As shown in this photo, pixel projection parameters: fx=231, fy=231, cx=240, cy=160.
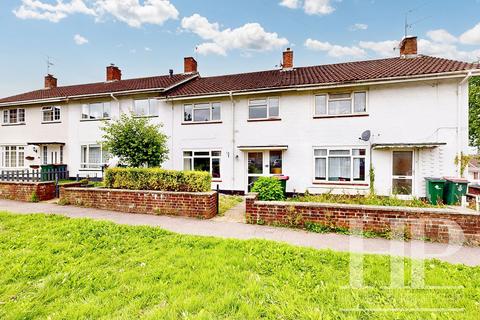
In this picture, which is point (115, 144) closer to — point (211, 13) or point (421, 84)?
point (211, 13)

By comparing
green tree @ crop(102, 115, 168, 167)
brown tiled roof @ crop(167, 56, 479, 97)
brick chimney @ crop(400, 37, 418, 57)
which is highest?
brick chimney @ crop(400, 37, 418, 57)

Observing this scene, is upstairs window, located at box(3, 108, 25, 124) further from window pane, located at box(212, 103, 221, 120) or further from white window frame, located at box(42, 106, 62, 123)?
window pane, located at box(212, 103, 221, 120)

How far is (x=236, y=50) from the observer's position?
21.2m

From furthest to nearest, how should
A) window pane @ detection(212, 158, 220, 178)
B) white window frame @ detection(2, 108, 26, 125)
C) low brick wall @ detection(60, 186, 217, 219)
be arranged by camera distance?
white window frame @ detection(2, 108, 26, 125) < window pane @ detection(212, 158, 220, 178) < low brick wall @ detection(60, 186, 217, 219)

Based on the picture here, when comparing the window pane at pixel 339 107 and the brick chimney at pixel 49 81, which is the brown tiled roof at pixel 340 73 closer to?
the window pane at pixel 339 107

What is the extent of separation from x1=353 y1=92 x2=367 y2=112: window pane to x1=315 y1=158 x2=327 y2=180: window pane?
9.71 ft

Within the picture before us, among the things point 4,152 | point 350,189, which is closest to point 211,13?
point 350,189

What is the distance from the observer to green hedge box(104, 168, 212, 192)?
25.1ft

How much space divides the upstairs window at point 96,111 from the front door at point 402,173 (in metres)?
17.2

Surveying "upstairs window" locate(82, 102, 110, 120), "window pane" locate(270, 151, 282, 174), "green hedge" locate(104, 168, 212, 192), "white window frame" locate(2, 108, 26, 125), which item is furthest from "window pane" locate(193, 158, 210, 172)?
"white window frame" locate(2, 108, 26, 125)

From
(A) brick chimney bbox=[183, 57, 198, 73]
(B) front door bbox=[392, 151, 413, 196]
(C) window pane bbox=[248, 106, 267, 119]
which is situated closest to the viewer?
(B) front door bbox=[392, 151, 413, 196]

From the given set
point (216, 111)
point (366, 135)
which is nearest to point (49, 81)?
point (216, 111)

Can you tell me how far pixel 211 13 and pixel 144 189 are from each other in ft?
40.9

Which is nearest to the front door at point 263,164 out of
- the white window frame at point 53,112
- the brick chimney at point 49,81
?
the white window frame at point 53,112
